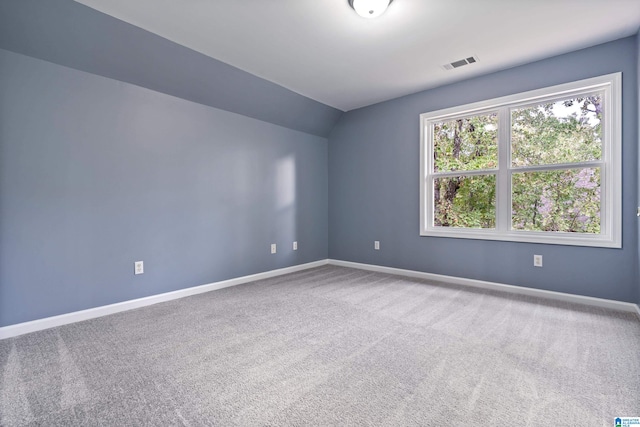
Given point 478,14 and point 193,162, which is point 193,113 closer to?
point 193,162

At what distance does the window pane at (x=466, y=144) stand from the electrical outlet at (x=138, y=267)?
3.57 m

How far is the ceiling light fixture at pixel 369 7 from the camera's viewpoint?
2068 mm

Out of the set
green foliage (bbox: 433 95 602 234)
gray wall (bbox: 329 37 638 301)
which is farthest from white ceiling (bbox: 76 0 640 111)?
green foliage (bbox: 433 95 602 234)

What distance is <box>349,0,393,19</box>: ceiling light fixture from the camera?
207 centimetres

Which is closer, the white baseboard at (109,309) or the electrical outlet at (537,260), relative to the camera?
the white baseboard at (109,309)

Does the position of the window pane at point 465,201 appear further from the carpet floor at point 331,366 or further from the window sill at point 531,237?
the carpet floor at point 331,366

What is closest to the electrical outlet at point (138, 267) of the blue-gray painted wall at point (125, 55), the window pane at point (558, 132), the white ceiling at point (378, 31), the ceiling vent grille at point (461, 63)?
the blue-gray painted wall at point (125, 55)

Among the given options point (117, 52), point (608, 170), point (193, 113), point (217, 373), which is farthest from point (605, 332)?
point (117, 52)

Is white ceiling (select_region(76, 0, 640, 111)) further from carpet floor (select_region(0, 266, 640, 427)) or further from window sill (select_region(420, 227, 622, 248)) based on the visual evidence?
carpet floor (select_region(0, 266, 640, 427))

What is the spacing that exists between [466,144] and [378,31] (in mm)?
1893

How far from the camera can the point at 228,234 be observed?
3617 millimetres

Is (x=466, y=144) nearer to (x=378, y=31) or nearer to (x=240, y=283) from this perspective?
(x=378, y=31)

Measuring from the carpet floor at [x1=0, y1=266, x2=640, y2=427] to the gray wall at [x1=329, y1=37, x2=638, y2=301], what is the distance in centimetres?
43

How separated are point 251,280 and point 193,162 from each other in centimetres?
162
